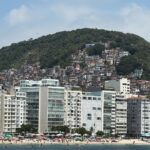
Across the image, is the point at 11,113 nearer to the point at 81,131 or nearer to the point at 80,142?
the point at 81,131

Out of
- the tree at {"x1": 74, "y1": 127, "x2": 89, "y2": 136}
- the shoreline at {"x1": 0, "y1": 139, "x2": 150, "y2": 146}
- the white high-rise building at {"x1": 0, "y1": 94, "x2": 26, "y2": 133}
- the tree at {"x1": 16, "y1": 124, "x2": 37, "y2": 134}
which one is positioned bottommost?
the shoreline at {"x1": 0, "y1": 139, "x2": 150, "y2": 146}

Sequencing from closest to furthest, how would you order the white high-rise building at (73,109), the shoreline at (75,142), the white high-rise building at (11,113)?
the shoreline at (75,142), the white high-rise building at (11,113), the white high-rise building at (73,109)

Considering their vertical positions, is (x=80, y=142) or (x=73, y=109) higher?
(x=73, y=109)

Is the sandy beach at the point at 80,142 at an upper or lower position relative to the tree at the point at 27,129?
lower

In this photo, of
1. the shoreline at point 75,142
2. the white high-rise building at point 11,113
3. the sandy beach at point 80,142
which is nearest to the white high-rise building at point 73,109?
the white high-rise building at point 11,113

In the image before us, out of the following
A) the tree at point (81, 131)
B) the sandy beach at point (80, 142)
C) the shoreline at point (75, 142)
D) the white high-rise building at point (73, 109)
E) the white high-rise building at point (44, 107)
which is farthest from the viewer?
the white high-rise building at point (73, 109)

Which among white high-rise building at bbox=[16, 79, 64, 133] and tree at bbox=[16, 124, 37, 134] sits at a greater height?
white high-rise building at bbox=[16, 79, 64, 133]

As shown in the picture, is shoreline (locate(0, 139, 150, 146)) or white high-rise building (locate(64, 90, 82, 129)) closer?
shoreline (locate(0, 139, 150, 146))

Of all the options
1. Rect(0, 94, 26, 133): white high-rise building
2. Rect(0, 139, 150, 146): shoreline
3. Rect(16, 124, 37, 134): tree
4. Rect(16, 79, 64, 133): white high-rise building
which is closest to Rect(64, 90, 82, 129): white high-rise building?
Rect(16, 79, 64, 133): white high-rise building

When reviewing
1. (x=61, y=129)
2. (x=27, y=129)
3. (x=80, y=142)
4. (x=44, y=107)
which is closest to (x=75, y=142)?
(x=80, y=142)

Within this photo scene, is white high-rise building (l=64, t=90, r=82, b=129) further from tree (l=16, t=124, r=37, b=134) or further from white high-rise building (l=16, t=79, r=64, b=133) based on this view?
tree (l=16, t=124, r=37, b=134)

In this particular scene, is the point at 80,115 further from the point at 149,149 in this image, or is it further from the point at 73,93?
the point at 149,149

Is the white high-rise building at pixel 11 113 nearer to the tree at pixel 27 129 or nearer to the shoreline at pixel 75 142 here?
the tree at pixel 27 129
